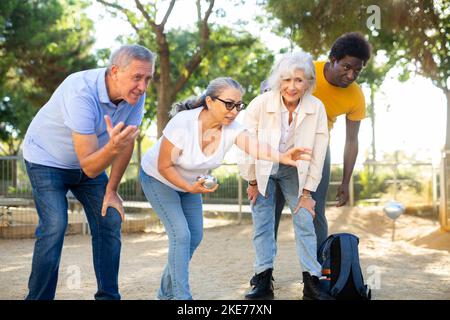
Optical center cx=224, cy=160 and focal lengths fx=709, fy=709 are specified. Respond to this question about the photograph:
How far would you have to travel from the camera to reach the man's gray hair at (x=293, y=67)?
4539 mm

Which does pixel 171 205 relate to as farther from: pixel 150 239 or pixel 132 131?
pixel 150 239

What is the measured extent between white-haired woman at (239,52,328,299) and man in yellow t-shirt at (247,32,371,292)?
130 mm

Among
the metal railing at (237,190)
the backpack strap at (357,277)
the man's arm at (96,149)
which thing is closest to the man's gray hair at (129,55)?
the man's arm at (96,149)

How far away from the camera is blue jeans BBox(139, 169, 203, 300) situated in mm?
4156

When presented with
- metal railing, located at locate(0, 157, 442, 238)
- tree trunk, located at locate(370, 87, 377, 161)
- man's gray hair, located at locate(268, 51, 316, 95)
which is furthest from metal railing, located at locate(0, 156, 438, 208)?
man's gray hair, located at locate(268, 51, 316, 95)

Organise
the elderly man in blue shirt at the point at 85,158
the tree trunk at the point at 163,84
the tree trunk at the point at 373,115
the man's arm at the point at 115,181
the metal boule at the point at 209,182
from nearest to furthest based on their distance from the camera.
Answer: the elderly man in blue shirt at the point at 85,158, the metal boule at the point at 209,182, the man's arm at the point at 115,181, the tree trunk at the point at 163,84, the tree trunk at the point at 373,115

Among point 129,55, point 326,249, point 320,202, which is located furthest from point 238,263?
point 129,55

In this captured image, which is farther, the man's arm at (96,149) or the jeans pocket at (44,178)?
the jeans pocket at (44,178)

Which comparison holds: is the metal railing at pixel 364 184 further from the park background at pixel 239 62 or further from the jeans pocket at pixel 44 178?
the jeans pocket at pixel 44 178

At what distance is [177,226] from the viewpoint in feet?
13.6

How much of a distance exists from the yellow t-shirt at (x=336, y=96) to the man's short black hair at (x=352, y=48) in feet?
0.87

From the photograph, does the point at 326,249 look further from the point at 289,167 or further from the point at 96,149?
the point at 96,149

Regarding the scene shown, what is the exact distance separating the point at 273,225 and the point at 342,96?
108 cm
